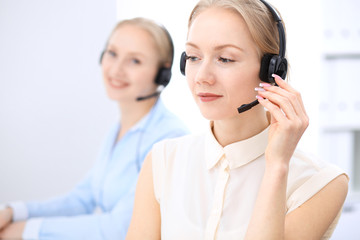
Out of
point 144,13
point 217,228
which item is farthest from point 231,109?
point 144,13

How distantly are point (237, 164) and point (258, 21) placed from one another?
0.32 meters

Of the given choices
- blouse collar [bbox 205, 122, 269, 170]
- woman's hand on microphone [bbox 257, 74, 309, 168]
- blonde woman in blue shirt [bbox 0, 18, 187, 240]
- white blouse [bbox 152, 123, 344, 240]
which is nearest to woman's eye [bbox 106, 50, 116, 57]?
blonde woman in blue shirt [bbox 0, 18, 187, 240]

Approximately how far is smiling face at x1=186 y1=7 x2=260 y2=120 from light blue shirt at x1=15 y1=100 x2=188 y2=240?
0.66 m

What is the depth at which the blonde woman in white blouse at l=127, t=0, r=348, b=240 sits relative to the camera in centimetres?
85

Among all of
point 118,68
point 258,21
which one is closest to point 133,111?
point 118,68

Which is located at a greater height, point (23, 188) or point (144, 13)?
point (144, 13)

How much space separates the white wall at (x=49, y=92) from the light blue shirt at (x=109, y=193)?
239 millimetres

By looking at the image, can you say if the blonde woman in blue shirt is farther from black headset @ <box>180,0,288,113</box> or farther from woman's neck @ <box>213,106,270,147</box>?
black headset @ <box>180,0,288,113</box>

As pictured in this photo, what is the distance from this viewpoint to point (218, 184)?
98 cm

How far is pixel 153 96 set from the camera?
1688 millimetres

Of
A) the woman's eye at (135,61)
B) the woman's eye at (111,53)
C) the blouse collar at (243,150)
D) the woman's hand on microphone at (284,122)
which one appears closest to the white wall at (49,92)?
the woman's eye at (111,53)

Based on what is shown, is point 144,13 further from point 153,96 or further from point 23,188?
point 23,188

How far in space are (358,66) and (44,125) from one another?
4.94ft

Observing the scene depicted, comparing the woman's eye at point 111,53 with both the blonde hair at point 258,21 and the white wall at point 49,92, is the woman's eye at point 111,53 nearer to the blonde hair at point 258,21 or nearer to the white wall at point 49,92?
the white wall at point 49,92
